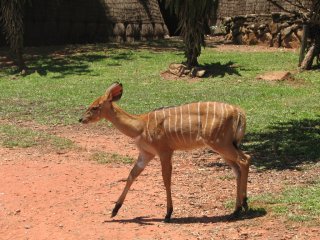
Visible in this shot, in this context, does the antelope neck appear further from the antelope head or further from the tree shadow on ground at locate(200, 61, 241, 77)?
the tree shadow on ground at locate(200, 61, 241, 77)

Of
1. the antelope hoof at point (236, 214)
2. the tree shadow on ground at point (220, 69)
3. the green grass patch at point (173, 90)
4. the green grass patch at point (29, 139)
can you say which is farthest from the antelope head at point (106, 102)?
the tree shadow on ground at point (220, 69)

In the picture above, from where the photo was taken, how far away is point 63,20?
2333 centimetres

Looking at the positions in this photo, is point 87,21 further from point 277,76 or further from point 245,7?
point 277,76

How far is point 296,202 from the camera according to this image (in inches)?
258

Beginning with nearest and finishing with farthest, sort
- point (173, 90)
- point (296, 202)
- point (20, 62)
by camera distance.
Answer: point (296, 202)
point (173, 90)
point (20, 62)

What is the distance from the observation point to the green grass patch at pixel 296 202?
20.2ft

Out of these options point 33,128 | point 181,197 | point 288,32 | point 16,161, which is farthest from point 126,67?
point 181,197

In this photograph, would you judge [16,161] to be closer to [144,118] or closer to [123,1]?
[144,118]

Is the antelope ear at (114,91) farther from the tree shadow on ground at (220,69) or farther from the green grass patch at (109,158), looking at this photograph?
the tree shadow on ground at (220,69)

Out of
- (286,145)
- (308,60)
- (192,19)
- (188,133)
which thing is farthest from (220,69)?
(188,133)

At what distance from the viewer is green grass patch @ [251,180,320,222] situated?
6.15 metres

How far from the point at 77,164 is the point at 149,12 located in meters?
17.4

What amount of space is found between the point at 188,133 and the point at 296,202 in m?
1.35

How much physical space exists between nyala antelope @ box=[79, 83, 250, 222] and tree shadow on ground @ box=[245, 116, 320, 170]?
2093 millimetres
